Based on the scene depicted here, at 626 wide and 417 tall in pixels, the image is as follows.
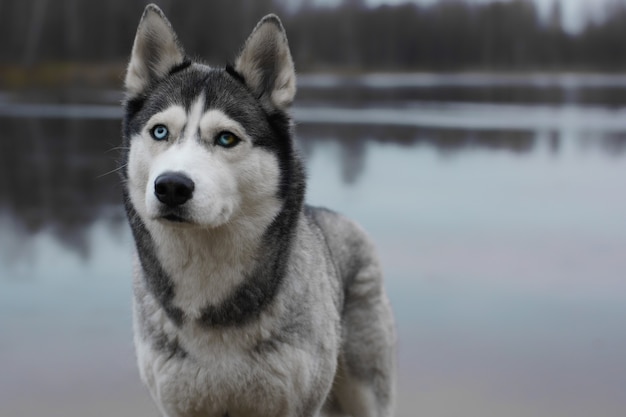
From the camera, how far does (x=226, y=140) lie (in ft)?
10.8

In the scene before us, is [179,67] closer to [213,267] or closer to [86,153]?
[213,267]

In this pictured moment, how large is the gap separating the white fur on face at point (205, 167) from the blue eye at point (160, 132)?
16 mm

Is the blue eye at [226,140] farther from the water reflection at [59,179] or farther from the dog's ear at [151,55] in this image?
the water reflection at [59,179]

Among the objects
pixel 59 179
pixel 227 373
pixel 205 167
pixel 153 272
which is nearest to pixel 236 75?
pixel 205 167

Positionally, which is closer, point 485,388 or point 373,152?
point 485,388

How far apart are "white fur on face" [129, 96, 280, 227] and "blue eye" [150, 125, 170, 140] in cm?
2

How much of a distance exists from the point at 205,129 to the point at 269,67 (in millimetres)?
Answer: 522

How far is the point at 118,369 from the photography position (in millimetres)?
5188

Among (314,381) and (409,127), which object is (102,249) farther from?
(409,127)

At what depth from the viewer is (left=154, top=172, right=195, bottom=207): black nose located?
297cm

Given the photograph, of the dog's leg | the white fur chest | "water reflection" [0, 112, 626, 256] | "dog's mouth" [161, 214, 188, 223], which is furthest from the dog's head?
"water reflection" [0, 112, 626, 256]

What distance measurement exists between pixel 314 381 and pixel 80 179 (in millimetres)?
7851

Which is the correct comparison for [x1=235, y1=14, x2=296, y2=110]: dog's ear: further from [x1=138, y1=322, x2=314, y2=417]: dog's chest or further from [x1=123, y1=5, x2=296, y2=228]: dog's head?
[x1=138, y1=322, x2=314, y2=417]: dog's chest

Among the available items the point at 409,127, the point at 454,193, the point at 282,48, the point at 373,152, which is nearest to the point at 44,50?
the point at 409,127
